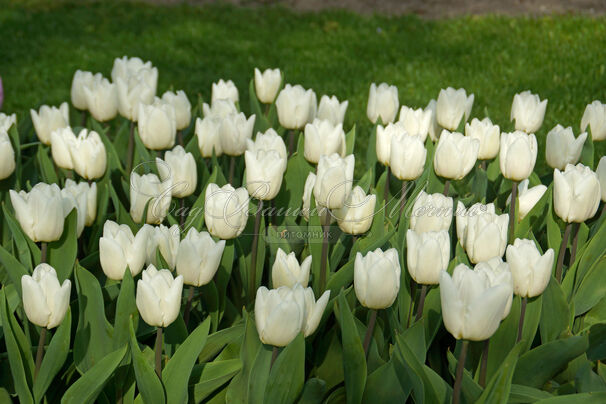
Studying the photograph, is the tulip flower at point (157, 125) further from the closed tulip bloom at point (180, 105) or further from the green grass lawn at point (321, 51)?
the green grass lawn at point (321, 51)

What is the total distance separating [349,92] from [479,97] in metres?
0.96

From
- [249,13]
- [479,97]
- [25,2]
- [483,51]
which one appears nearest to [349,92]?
[479,97]

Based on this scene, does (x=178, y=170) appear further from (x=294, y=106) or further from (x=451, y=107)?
(x=451, y=107)

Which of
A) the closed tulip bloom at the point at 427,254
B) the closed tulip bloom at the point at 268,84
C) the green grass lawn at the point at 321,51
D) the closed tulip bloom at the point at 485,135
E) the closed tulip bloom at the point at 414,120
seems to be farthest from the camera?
the green grass lawn at the point at 321,51

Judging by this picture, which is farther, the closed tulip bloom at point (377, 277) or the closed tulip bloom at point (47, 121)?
the closed tulip bloom at point (47, 121)

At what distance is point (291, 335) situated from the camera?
173cm

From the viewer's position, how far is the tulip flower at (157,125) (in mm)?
2682

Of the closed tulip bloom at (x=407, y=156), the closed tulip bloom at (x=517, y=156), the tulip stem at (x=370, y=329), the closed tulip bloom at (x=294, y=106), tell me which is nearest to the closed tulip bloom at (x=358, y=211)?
the closed tulip bloom at (x=407, y=156)

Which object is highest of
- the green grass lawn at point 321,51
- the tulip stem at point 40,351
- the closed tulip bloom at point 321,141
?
the closed tulip bloom at point 321,141

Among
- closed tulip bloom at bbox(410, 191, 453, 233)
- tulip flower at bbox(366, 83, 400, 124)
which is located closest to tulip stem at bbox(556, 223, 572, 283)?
closed tulip bloom at bbox(410, 191, 453, 233)

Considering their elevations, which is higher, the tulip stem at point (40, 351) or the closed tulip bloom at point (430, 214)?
the closed tulip bloom at point (430, 214)

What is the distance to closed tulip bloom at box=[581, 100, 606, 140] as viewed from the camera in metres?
2.88

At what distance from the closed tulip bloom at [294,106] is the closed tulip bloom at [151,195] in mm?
718

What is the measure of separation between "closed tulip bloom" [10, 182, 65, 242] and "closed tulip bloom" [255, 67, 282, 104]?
1.36 meters
